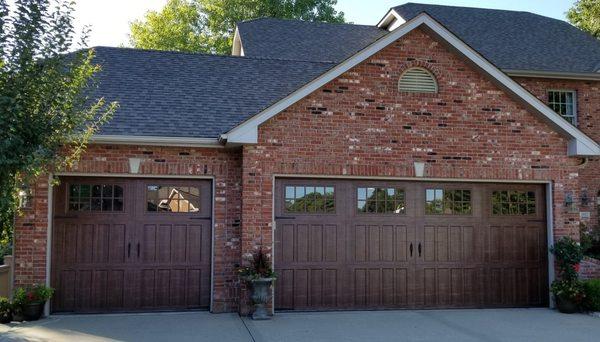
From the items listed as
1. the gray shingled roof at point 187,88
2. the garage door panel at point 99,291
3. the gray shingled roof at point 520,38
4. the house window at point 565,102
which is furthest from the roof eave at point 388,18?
the garage door panel at point 99,291

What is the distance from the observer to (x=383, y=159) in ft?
36.0

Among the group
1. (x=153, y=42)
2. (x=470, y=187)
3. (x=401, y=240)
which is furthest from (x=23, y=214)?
(x=153, y=42)

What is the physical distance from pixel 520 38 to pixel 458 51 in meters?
8.06

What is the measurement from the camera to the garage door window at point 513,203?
37.9 ft

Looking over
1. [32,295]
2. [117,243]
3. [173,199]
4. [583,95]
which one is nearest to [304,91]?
[173,199]

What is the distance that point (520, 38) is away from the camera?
59.3ft

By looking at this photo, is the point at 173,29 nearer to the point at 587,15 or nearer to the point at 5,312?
the point at 587,15

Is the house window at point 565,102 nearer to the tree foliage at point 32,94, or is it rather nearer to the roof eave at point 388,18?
the roof eave at point 388,18

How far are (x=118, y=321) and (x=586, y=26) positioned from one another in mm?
26643

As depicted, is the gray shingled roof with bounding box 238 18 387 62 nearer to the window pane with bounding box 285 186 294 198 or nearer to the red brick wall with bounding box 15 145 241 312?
the red brick wall with bounding box 15 145 241 312

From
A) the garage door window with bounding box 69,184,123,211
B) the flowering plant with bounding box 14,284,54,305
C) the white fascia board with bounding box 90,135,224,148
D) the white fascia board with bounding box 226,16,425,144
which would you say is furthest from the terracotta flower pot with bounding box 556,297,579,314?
the flowering plant with bounding box 14,284,54,305

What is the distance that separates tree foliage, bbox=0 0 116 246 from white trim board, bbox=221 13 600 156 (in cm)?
281

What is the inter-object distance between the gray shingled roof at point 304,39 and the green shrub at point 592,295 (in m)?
9.07

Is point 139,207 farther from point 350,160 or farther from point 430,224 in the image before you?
→ point 430,224
